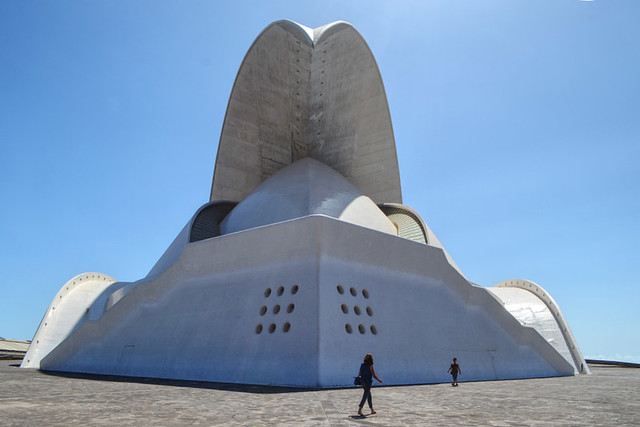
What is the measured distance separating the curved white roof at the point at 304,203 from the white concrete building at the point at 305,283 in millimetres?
93

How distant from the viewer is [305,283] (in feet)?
36.6

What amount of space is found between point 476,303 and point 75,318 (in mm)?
17304

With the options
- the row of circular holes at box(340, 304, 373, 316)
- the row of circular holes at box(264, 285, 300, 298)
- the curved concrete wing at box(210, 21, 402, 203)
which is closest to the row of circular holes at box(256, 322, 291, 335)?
the row of circular holes at box(264, 285, 300, 298)

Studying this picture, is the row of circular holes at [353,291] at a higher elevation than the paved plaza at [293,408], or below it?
higher

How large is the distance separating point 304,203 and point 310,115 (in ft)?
28.1

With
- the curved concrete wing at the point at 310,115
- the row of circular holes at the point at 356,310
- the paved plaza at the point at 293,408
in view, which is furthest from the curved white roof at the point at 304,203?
the paved plaza at the point at 293,408

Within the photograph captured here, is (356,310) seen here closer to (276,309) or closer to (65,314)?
(276,309)

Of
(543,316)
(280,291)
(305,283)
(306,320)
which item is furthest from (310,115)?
(306,320)

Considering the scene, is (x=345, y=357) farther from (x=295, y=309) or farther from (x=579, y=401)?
(x=579, y=401)

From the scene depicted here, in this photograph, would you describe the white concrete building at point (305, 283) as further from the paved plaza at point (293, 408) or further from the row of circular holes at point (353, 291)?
the paved plaza at point (293, 408)

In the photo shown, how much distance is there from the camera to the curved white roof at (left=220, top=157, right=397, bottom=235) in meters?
16.4

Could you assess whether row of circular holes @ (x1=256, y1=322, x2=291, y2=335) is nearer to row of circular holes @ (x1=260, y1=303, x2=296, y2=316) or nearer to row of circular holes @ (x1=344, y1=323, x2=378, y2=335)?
row of circular holes @ (x1=260, y1=303, x2=296, y2=316)

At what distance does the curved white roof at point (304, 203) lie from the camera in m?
16.4

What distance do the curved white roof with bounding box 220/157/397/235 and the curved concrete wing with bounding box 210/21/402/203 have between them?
9.75ft
